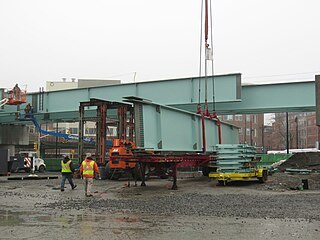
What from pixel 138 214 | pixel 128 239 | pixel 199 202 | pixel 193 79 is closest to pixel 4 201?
pixel 138 214

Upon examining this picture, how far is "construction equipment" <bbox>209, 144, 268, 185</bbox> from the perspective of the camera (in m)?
16.4

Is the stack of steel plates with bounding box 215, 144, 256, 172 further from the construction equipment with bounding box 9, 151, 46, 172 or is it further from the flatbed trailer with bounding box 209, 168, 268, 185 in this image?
the construction equipment with bounding box 9, 151, 46, 172

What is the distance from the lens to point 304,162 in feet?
80.8

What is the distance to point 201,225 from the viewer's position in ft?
25.8

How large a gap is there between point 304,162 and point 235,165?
9.92 meters

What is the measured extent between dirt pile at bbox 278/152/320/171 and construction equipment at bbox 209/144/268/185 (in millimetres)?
8506

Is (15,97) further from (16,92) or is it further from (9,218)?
(9,218)

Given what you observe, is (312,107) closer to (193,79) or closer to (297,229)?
(193,79)

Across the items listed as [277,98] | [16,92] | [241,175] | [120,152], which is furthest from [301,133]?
[241,175]

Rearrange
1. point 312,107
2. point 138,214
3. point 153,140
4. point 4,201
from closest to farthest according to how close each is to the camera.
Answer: point 138,214
point 4,201
point 153,140
point 312,107

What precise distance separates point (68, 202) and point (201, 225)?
203 inches

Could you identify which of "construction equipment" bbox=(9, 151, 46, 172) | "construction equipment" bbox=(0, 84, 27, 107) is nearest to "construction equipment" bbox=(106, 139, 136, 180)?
"construction equipment" bbox=(0, 84, 27, 107)

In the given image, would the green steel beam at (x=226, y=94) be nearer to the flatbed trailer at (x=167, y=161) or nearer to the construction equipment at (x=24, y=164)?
the flatbed trailer at (x=167, y=161)

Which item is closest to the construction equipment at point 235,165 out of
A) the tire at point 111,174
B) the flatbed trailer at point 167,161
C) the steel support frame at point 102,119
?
the flatbed trailer at point 167,161
